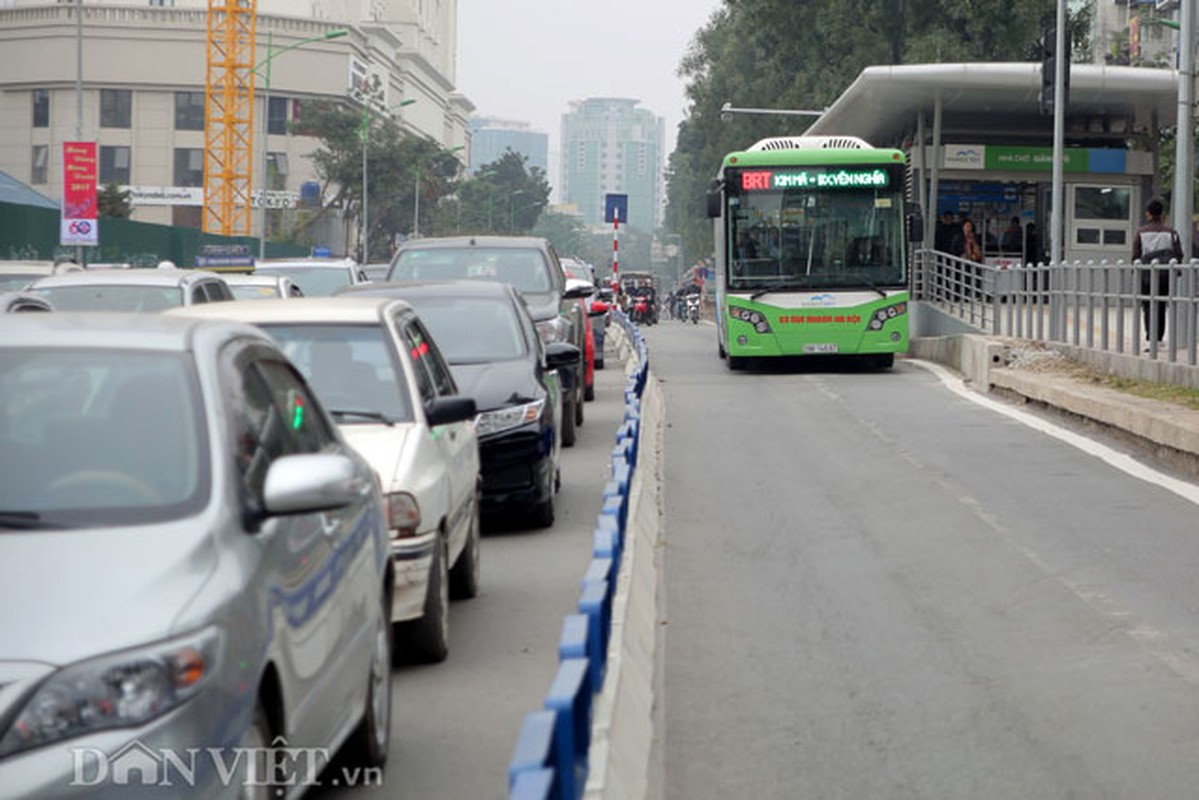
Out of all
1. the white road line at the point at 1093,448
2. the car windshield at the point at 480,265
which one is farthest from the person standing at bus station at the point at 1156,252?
the car windshield at the point at 480,265

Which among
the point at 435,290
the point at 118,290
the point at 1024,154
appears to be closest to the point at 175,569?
the point at 435,290

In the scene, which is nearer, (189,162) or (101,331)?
(101,331)

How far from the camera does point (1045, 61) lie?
29.2 m

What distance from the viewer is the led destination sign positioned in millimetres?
28688

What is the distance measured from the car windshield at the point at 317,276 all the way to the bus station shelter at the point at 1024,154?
1339 centimetres

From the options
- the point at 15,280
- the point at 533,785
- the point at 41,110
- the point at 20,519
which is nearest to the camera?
the point at 533,785

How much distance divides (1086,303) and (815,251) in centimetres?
544

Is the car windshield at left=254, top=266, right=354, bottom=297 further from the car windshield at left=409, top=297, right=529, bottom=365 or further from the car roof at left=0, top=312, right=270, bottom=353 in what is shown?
the car roof at left=0, top=312, right=270, bottom=353

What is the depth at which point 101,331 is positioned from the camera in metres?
5.89

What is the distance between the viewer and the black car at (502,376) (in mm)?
12688

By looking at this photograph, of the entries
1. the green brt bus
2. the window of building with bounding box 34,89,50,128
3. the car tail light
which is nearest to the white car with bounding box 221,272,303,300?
the green brt bus

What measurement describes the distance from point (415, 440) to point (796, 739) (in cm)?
236

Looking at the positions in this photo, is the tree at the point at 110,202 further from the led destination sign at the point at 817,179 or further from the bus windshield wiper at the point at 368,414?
the bus windshield wiper at the point at 368,414

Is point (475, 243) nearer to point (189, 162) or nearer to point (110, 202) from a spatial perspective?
point (110, 202)
